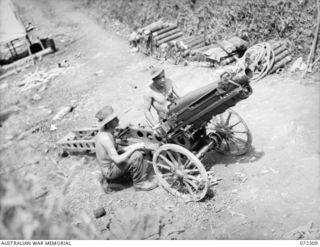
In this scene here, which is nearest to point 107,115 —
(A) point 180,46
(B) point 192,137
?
(B) point 192,137

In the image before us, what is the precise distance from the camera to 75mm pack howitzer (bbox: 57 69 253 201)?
16.0 ft

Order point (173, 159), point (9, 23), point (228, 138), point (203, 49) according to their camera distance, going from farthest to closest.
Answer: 1. point (9, 23)
2. point (203, 49)
3. point (228, 138)
4. point (173, 159)

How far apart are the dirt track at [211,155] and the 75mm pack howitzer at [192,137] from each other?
28 cm

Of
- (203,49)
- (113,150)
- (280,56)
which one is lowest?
(280,56)

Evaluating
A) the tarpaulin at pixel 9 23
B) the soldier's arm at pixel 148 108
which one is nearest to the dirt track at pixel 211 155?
the soldier's arm at pixel 148 108

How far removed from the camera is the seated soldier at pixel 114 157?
18.2 ft

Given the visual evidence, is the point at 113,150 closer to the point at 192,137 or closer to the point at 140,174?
the point at 140,174

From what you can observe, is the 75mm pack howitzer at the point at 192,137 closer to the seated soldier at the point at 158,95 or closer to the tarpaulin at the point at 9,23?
the seated soldier at the point at 158,95

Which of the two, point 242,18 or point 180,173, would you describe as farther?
point 242,18

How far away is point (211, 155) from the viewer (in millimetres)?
6508

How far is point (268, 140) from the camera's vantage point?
6.54 meters

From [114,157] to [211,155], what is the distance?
73.4 inches

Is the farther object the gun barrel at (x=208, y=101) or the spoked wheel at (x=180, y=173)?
the spoked wheel at (x=180, y=173)

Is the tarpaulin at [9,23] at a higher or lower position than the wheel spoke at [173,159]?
higher
